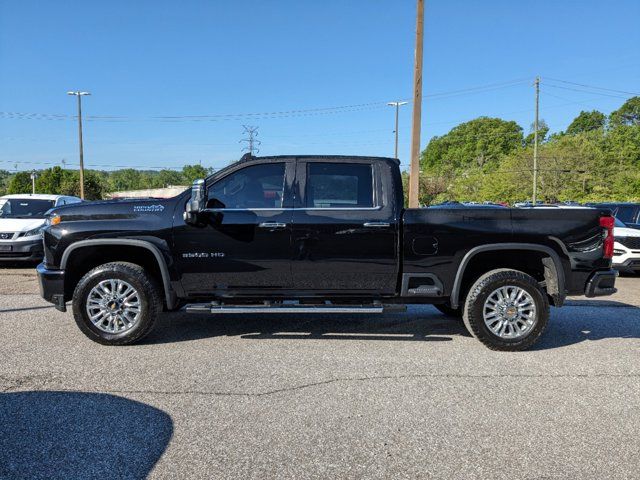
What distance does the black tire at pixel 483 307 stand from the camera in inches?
203

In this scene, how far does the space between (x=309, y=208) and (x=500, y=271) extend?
211cm

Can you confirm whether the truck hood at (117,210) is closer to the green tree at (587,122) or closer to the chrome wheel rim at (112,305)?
the chrome wheel rim at (112,305)

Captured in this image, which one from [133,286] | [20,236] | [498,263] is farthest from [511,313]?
[20,236]

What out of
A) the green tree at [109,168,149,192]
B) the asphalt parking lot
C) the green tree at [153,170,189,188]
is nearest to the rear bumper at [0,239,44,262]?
the asphalt parking lot

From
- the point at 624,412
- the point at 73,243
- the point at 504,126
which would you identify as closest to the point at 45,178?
the point at 73,243

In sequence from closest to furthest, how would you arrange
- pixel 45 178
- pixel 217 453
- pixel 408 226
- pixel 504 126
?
1. pixel 217 453
2. pixel 408 226
3. pixel 45 178
4. pixel 504 126

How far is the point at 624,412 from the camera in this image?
12.0 ft

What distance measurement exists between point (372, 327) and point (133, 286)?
2.78m

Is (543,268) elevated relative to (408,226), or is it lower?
lower

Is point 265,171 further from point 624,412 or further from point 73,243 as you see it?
point 624,412

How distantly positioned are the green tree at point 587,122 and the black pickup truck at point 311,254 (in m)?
106

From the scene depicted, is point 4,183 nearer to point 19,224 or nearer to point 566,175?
point 566,175

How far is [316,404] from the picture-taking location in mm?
3771

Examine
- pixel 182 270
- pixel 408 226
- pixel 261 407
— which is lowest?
pixel 261 407
